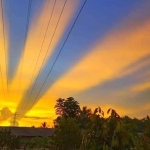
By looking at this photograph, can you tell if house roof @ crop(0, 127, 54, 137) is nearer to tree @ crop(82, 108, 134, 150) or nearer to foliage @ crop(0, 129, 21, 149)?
foliage @ crop(0, 129, 21, 149)

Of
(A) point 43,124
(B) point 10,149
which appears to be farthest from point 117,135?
(A) point 43,124

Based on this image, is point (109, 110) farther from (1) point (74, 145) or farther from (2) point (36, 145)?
(2) point (36, 145)

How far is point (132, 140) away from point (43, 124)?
13557 centimetres

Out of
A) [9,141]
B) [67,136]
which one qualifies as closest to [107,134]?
[67,136]

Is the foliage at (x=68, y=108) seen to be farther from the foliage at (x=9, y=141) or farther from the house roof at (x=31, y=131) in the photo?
the foliage at (x=9, y=141)

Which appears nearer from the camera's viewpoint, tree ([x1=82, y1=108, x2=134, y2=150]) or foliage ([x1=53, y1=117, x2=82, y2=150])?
tree ([x1=82, y1=108, x2=134, y2=150])

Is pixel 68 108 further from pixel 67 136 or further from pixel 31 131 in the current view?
pixel 67 136

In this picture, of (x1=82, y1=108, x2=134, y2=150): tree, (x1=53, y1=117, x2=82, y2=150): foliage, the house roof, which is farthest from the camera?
the house roof

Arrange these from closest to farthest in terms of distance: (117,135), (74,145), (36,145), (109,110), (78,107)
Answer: (117,135)
(109,110)
(74,145)
(36,145)
(78,107)

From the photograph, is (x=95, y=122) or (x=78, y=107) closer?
(x=95, y=122)

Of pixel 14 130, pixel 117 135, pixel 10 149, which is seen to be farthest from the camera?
pixel 14 130

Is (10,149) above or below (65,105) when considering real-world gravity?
below

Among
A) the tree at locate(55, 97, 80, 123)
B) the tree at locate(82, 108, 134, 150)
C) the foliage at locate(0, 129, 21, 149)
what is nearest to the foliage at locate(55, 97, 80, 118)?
the tree at locate(55, 97, 80, 123)

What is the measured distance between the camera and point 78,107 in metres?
98.1
